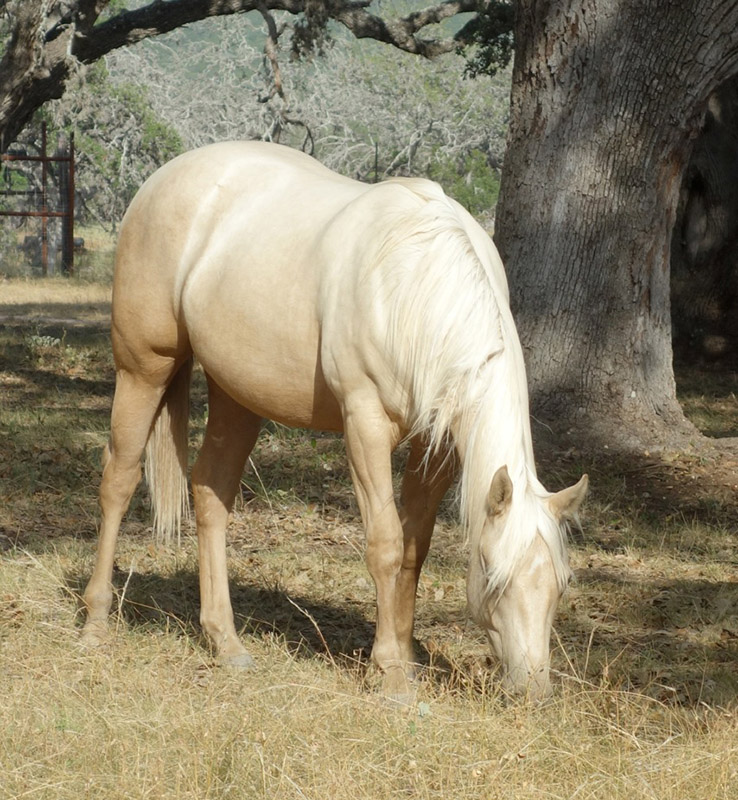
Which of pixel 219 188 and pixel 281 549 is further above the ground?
pixel 219 188

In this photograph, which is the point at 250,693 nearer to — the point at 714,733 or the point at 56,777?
the point at 56,777

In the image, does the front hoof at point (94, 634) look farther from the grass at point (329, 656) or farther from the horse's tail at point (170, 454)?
the horse's tail at point (170, 454)

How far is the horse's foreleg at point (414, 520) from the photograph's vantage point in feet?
13.3

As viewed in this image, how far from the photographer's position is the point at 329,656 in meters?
4.27

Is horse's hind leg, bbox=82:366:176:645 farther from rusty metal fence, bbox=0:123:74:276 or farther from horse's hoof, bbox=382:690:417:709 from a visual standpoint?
rusty metal fence, bbox=0:123:74:276

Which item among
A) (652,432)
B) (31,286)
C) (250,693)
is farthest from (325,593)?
(31,286)

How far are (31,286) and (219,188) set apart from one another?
15.7 metres

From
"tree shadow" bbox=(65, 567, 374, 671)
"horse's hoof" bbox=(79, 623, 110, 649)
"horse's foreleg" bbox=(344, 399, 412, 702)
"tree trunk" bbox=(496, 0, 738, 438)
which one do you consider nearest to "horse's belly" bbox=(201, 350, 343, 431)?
"horse's foreleg" bbox=(344, 399, 412, 702)

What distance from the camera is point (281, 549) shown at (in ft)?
19.7

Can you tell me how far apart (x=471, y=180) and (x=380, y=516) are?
97.7 ft

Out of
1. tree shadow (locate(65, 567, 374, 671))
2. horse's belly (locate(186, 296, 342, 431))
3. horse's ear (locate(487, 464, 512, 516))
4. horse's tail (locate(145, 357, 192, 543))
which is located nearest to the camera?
horse's ear (locate(487, 464, 512, 516))

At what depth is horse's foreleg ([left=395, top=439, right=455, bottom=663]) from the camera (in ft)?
13.3

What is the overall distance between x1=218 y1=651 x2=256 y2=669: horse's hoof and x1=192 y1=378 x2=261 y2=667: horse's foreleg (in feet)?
0.81

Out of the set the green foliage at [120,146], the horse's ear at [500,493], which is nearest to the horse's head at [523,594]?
the horse's ear at [500,493]
